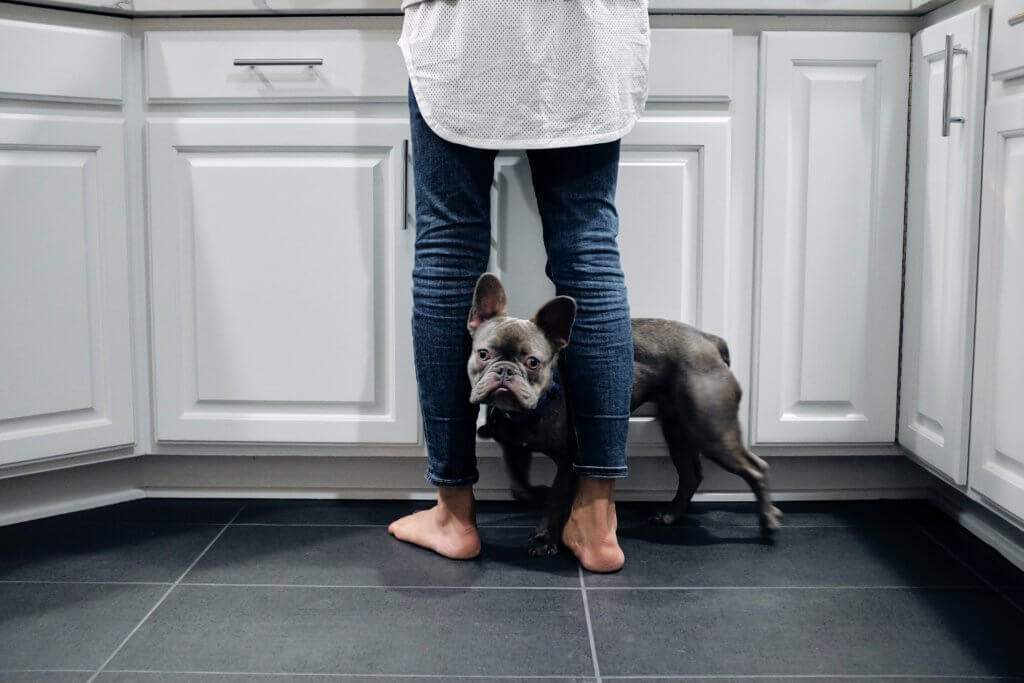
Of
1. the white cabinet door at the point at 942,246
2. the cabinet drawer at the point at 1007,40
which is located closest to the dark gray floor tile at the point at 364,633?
the white cabinet door at the point at 942,246

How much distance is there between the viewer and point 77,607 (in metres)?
1.39

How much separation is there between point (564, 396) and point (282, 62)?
2.52ft

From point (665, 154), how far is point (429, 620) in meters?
0.90

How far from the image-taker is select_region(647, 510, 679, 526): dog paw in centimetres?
176

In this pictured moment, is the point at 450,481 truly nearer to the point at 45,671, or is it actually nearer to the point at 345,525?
the point at 345,525

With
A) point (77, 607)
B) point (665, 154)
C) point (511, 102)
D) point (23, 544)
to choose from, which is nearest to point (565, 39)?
point (511, 102)

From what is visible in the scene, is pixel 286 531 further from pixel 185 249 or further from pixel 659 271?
pixel 659 271

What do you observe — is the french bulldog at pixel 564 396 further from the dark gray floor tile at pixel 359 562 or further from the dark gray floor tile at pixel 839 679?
the dark gray floor tile at pixel 839 679

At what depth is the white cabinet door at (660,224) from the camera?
5.72 feet

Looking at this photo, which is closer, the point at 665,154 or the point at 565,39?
the point at 565,39

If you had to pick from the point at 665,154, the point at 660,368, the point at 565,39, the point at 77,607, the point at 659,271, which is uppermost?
the point at 565,39

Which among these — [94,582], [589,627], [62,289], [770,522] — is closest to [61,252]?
[62,289]

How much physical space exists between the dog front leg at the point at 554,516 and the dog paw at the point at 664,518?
21 centimetres

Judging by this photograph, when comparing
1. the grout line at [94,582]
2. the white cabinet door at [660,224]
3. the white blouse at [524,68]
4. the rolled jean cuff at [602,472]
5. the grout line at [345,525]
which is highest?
the white blouse at [524,68]
